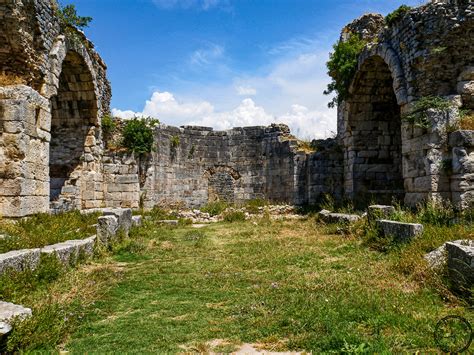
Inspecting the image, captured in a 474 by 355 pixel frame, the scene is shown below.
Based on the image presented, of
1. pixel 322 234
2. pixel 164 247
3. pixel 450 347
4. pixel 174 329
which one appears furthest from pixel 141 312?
pixel 322 234

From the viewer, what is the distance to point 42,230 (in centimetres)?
762

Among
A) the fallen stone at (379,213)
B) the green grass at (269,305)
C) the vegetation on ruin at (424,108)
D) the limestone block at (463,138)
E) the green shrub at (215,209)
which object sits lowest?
the green grass at (269,305)

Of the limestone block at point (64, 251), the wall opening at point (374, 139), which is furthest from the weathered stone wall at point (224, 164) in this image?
the limestone block at point (64, 251)

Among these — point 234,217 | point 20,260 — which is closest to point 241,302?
point 20,260

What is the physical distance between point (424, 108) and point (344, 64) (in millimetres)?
4919

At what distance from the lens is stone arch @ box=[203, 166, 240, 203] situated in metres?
19.0

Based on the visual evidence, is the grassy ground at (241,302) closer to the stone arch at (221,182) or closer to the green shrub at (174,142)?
the green shrub at (174,142)

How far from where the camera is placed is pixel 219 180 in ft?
62.6

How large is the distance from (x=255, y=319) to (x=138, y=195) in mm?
11460

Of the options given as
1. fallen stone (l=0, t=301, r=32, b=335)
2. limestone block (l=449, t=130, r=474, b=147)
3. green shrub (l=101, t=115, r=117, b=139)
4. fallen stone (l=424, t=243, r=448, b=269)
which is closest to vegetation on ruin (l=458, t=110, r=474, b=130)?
limestone block (l=449, t=130, r=474, b=147)

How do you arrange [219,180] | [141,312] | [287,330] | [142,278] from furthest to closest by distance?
[219,180], [142,278], [141,312], [287,330]

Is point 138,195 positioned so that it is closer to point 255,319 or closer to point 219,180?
point 219,180

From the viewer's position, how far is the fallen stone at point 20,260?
488 cm

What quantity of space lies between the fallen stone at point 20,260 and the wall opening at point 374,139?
11.2m
